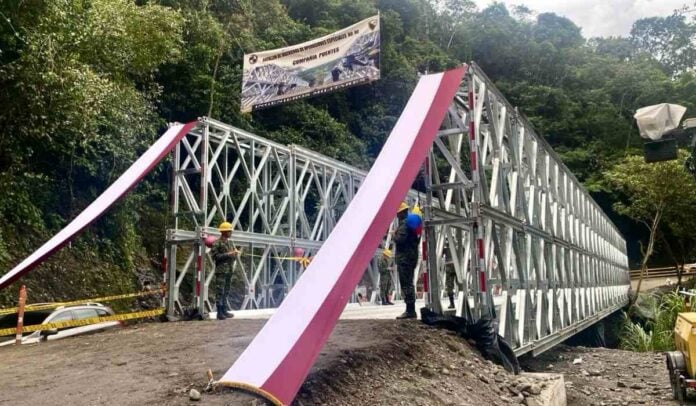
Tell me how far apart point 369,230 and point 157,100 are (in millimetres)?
14655

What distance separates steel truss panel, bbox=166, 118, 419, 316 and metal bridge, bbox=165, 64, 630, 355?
0.03m

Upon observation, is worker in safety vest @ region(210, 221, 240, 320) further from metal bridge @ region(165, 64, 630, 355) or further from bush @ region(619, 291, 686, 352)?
bush @ region(619, 291, 686, 352)

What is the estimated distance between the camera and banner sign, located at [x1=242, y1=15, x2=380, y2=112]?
1747 centimetres

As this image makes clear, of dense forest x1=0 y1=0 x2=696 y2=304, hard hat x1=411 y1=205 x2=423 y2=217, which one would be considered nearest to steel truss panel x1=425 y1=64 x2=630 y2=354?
hard hat x1=411 y1=205 x2=423 y2=217

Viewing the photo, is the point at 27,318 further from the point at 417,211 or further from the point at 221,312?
the point at 417,211

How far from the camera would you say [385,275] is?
16.6 metres

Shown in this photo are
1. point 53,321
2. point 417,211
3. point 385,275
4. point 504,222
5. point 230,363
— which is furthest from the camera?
point 385,275

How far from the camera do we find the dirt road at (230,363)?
4.02 metres

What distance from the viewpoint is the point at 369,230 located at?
166 inches

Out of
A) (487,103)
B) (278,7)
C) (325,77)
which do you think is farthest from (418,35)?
(487,103)

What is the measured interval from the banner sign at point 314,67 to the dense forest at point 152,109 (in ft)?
6.83

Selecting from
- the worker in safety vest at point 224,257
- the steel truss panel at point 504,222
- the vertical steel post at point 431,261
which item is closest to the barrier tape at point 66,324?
the worker in safety vest at point 224,257

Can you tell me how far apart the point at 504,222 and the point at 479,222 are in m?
0.93

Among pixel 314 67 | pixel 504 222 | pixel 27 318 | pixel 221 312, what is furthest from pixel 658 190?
pixel 27 318
